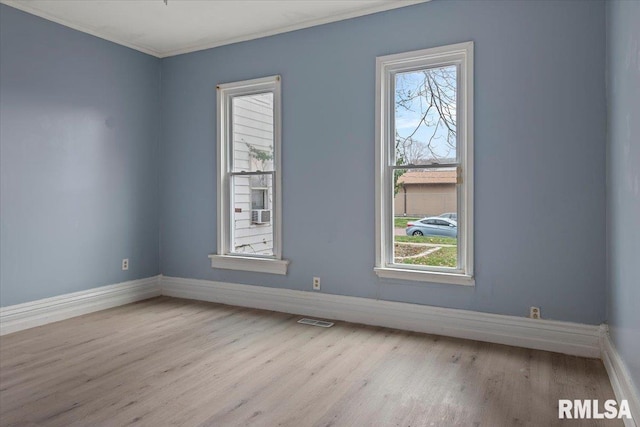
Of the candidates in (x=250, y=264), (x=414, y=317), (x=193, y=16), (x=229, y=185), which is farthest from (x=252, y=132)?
(x=414, y=317)

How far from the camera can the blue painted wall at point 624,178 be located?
7.01 feet

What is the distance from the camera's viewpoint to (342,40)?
4031 millimetres

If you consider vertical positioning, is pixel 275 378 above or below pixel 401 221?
below

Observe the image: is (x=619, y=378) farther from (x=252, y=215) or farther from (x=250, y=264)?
(x=252, y=215)

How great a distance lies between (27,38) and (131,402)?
128 inches

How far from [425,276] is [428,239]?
32cm

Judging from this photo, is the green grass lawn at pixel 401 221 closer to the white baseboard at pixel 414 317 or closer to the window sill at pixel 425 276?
the window sill at pixel 425 276

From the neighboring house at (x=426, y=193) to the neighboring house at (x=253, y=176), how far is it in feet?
4.55

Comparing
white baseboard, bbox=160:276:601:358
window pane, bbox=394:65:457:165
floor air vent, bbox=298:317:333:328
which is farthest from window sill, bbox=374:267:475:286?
window pane, bbox=394:65:457:165

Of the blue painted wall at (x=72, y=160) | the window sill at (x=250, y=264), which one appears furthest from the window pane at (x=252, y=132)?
the blue painted wall at (x=72, y=160)

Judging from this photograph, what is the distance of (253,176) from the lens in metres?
4.66

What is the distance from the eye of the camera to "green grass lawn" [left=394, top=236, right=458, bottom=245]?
145 inches

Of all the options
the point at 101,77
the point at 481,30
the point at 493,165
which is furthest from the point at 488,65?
the point at 101,77

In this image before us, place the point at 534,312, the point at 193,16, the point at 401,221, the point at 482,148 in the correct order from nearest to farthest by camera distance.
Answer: the point at 534,312, the point at 482,148, the point at 401,221, the point at 193,16
